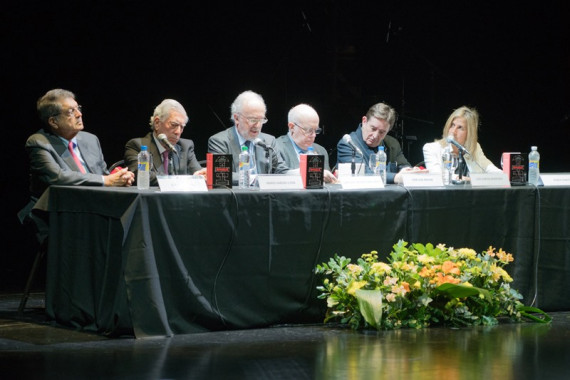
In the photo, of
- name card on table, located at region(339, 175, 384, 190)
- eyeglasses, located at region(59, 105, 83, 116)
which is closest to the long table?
name card on table, located at region(339, 175, 384, 190)

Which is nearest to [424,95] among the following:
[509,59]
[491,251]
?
[509,59]

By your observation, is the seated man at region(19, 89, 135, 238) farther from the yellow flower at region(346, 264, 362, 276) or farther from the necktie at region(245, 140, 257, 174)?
the yellow flower at region(346, 264, 362, 276)

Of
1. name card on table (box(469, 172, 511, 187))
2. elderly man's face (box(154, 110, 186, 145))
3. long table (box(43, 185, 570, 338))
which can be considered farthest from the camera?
elderly man's face (box(154, 110, 186, 145))

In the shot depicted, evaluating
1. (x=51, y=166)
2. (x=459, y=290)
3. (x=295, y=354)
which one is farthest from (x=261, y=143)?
(x=295, y=354)

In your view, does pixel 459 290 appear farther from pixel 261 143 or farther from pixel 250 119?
pixel 250 119

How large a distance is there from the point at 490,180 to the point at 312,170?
1041 mm

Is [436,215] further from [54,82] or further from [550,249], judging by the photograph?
[54,82]

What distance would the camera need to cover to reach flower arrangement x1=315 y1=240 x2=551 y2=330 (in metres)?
4.16

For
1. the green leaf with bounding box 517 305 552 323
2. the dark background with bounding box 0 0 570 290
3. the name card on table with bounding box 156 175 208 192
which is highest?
the dark background with bounding box 0 0 570 290

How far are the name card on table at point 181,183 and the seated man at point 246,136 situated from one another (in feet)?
2.83

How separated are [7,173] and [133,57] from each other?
4.36 ft

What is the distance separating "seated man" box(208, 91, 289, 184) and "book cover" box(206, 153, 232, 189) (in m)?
0.70

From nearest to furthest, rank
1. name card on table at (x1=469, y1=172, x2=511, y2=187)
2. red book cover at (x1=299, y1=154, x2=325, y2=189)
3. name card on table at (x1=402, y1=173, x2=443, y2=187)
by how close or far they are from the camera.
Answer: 1. red book cover at (x1=299, y1=154, x2=325, y2=189)
2. name card on table at (x1=402, y1=173, x2=443, y2=187)
3. name card on table at (x1=469, y1=172, x2=511, y2=187)

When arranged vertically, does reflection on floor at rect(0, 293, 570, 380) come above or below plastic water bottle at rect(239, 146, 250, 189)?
below
